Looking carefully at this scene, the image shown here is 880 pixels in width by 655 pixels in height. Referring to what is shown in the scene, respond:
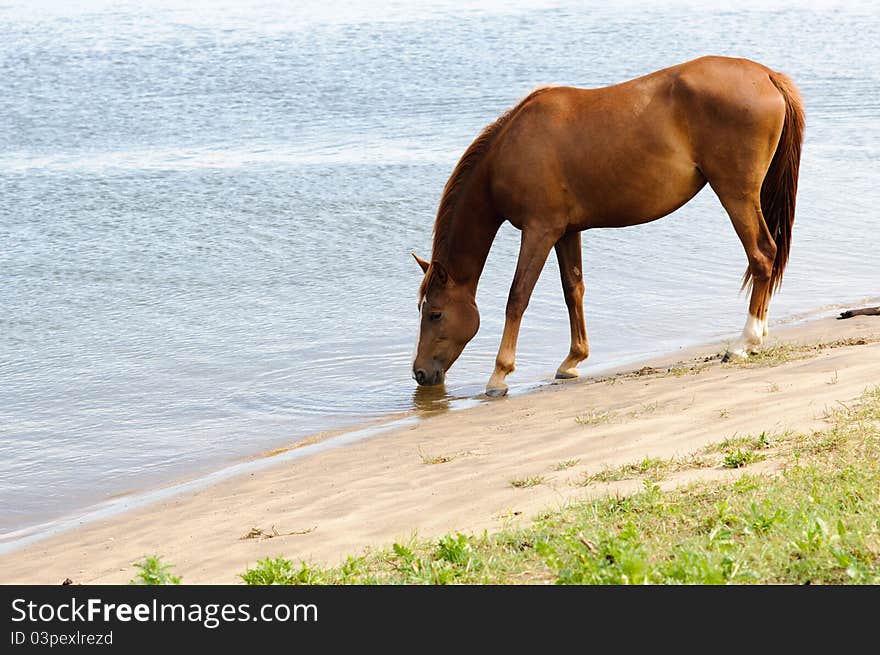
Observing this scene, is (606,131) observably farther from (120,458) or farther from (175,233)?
(175,233)

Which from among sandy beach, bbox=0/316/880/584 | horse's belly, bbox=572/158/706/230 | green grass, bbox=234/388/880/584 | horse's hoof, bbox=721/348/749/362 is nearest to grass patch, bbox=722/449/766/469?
sandy beach, bbox=0/316/880/584

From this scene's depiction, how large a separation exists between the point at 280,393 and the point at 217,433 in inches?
32.8

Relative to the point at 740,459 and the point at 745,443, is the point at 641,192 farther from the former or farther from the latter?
the point at 740,459

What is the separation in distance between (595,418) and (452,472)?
39.0 inches

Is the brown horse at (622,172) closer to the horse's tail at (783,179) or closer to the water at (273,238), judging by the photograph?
the horse's tail at (783,179)

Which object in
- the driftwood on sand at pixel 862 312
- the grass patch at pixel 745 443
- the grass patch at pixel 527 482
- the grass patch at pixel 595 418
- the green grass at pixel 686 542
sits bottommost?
the driftwood on sand at pixel 862 312

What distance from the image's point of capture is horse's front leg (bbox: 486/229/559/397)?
7379 mm

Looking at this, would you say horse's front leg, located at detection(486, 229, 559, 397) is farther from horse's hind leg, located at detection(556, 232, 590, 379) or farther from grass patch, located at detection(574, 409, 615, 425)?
grass patch, located at detection(574, 409, 615, 425)

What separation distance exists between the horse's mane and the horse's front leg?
545 mm

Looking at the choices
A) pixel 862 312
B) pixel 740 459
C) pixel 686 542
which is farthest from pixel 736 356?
pixel 686 542

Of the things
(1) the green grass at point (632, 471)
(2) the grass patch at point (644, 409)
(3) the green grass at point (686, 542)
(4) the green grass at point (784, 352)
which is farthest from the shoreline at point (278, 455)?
(1) the green grass at point (632, 471)

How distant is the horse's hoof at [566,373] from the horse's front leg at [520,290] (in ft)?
1.48

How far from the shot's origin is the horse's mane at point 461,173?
7445mm
